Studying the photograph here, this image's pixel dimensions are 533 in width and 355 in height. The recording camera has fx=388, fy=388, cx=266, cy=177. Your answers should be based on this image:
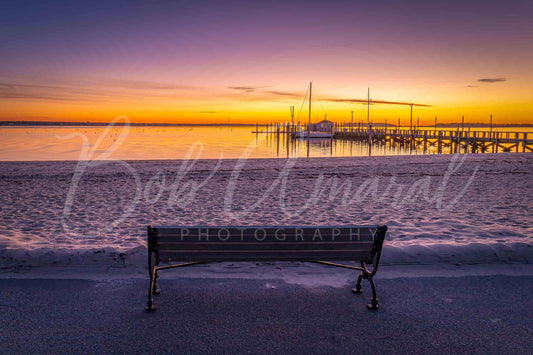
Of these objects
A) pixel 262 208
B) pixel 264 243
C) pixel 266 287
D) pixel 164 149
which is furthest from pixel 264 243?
pixel 164 149

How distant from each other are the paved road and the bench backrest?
46cm

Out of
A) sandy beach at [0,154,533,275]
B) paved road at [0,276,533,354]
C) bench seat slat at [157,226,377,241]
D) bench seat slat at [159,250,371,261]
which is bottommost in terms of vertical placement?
paved road at [0,276,533,354]

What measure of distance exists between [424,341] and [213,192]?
851cm

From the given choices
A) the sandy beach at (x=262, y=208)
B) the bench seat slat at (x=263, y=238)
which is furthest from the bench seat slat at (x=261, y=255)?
the sandy beach at (x=262, y=208)

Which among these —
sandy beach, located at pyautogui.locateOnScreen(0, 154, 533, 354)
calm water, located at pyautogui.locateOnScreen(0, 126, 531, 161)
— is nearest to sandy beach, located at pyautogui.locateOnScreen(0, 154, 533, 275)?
sandy beach, located at pyautogui.locateOnScreen(0, 154, 533, 354)

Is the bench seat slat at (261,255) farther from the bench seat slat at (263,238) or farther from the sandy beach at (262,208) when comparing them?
the sandy beach at (262,208)

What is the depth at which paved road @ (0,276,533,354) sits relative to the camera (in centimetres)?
311

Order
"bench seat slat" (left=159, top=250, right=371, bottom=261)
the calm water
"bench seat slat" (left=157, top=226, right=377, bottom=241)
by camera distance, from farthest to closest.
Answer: the calm water < "bench seat slat" (left=159, top=250, right=371, bottom=261) < "bench seat slat" (left=157, top=226, right=377, bottom=241)

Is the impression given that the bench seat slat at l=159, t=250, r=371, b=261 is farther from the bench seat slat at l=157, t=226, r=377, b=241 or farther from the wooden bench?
the bench seat slat at l=157, t=226, r=377, b=241

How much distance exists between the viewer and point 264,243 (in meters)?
3.86

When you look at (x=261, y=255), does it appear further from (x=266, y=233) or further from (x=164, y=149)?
(x=164, y=149)

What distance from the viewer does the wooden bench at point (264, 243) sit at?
378cm

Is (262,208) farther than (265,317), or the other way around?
(262,208)

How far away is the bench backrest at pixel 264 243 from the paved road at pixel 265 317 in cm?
46
